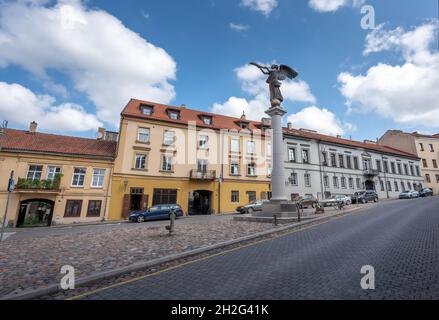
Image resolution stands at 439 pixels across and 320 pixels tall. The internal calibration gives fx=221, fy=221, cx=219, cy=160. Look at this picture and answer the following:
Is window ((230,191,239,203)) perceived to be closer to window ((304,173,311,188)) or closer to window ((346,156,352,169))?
window ((304,173,311,188))

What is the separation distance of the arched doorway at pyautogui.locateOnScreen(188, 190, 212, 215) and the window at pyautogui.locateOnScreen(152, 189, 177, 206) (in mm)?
3618

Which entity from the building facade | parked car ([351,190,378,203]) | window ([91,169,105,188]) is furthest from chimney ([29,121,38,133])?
parked car ([351,190,378,203])

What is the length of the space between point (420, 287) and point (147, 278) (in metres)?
5.47

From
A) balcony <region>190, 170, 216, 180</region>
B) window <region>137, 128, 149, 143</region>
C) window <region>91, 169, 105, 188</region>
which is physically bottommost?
window <region>91, 169, 105, 188</region>

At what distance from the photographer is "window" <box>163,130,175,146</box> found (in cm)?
2819

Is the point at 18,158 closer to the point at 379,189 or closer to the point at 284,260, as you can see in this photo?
the point at 284,260

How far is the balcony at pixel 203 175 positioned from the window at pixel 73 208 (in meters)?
12.3

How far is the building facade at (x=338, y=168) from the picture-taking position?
34812 millimetres

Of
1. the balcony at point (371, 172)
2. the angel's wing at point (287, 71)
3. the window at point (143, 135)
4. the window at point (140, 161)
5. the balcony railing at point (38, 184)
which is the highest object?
the angel's wing at point (287, 71)

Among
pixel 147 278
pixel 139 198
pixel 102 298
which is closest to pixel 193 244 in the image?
pixel 147 278

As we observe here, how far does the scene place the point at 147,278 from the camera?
17.0ft

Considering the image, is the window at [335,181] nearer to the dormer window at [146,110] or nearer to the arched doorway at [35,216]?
the dormer window at [146,110]

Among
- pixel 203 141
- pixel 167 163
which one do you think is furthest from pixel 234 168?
pixel 167 163

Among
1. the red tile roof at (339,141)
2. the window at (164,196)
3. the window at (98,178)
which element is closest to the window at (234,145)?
the red tile roof at (339,141)
